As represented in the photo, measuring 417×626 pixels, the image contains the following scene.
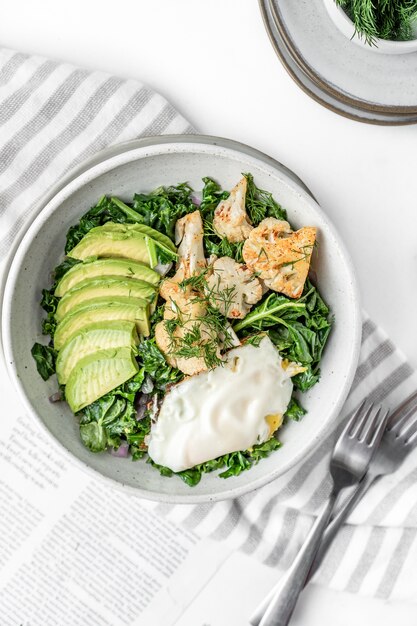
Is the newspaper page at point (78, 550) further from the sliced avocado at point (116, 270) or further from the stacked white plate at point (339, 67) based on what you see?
the stacked white plate at point (339, 67)

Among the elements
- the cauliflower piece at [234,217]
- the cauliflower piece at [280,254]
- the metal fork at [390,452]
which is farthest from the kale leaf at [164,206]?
the metal fork at [390,452]

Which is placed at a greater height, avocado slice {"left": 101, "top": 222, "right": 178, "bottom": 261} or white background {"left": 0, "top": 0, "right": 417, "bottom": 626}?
white background {"left": 0, "top": 0, "right": 417, "bottom": 626}

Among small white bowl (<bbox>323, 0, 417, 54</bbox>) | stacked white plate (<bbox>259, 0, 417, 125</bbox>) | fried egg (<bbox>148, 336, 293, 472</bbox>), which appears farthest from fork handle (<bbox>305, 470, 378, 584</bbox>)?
small white bowl (<bbox>323, 0, 417, 54</bbox>)

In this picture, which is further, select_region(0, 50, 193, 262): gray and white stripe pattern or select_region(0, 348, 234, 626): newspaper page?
select_region(0, 348, 234, 626): newspaper page

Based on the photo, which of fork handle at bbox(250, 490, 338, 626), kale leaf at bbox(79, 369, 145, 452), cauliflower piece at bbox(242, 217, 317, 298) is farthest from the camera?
fork handle at bbox(250, 490, 338, 626)

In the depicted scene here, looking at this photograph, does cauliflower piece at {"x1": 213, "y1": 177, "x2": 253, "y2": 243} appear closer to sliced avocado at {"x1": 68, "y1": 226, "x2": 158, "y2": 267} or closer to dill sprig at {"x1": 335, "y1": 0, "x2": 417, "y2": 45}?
sliced avocado at {"x1": 68, "y1": 226, "x2": 158, "y2": 267}

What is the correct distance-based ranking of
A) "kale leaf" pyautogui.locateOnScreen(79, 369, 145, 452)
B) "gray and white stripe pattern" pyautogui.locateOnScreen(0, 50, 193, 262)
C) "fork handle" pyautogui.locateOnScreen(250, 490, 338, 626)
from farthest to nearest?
1. "fork handle" pyautogui.locateOnScreen(250, 490, 338, 626)
2. "gray and white stripe pattern" pyautogui.locateOnScreen(0, 50, 193, 262)
3. "kale leaf" pyautogui.locateOnScreen(79, 369, 145, 452)

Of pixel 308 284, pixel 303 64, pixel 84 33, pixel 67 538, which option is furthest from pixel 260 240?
pixel 67 538
